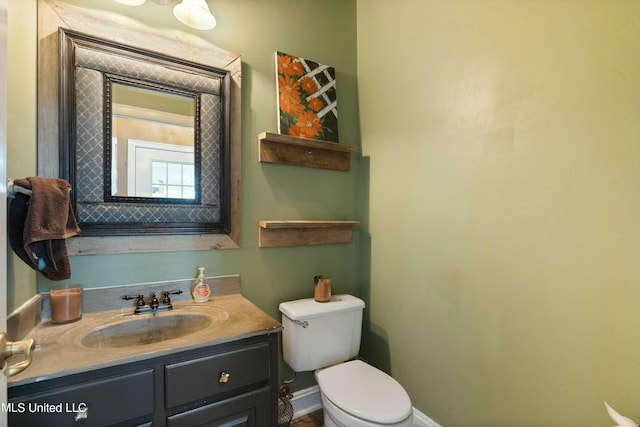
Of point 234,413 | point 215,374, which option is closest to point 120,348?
point 215,374

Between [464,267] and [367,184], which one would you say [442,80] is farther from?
[464,267]

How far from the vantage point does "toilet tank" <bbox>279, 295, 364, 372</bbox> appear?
5.24ft

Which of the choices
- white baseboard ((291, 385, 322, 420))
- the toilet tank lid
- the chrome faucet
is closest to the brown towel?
the chrome faucet

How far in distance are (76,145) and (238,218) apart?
2.44 ft

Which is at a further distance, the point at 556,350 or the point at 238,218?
the point at 238,218

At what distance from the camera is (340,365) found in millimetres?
1612

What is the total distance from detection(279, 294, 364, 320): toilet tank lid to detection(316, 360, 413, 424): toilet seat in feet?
0.93

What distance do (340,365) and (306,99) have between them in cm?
153

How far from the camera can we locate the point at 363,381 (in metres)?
1.47

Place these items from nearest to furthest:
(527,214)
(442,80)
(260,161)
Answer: (527,214)
(442,80)
(260,161)

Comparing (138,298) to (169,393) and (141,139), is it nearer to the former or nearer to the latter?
(169,393)

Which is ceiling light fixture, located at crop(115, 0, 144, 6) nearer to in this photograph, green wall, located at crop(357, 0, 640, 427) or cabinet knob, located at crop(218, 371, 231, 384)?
green wall, located at crop(357, 0, 640, 427)

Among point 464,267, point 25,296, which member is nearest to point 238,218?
point 25,296

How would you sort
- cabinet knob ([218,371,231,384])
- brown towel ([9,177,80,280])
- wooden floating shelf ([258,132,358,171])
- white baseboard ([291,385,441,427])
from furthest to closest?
white baseboard ([291,385,441,427])
wooden floating shelf ([258,132,358,171])
cabinet knob ([218,371,231,384])
brown towel ([9,177,80,280])
